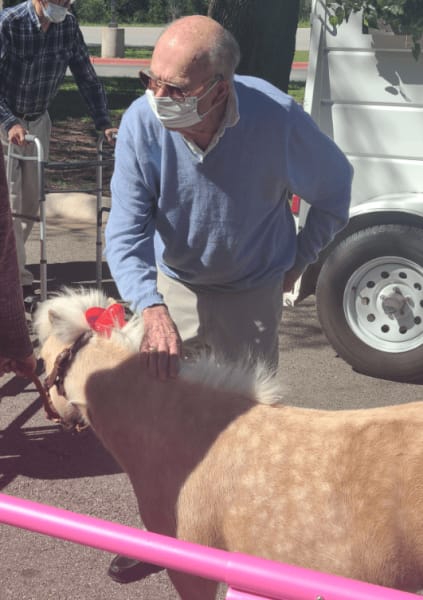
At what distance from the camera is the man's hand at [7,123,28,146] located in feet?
21.3

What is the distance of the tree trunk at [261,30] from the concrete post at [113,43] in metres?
23.6

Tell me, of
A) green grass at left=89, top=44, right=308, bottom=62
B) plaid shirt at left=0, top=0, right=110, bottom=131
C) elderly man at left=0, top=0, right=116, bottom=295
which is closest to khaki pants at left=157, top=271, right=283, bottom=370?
elderly man at left=0, top=0, right=116, bottom=295

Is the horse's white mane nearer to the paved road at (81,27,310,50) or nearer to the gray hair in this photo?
the gray hair

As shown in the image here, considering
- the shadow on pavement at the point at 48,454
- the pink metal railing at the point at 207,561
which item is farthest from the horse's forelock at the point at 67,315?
the shadow on pavement at the point at 48,454

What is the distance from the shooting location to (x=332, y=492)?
2.62 metres

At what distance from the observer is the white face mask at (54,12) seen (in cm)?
675

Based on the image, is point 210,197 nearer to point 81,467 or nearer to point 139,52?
point 81,467

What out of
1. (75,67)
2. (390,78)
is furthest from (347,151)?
(75,67)

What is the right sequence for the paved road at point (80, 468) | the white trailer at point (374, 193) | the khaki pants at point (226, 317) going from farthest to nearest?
the white trailer at point (374, 193), the paved road at point (80, 468), the khaki pants at point (226, 317)

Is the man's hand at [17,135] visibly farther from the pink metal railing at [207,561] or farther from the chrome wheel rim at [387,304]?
the pink metal railing at [207,561]

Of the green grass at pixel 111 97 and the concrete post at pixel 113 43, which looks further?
the concrete post at pixel 113 43

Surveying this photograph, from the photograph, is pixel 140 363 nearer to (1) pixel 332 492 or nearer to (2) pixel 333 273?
(1) pixel 332 492

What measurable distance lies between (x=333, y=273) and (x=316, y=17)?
71.7 inches

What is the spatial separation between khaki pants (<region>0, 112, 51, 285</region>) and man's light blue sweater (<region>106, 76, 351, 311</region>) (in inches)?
157
